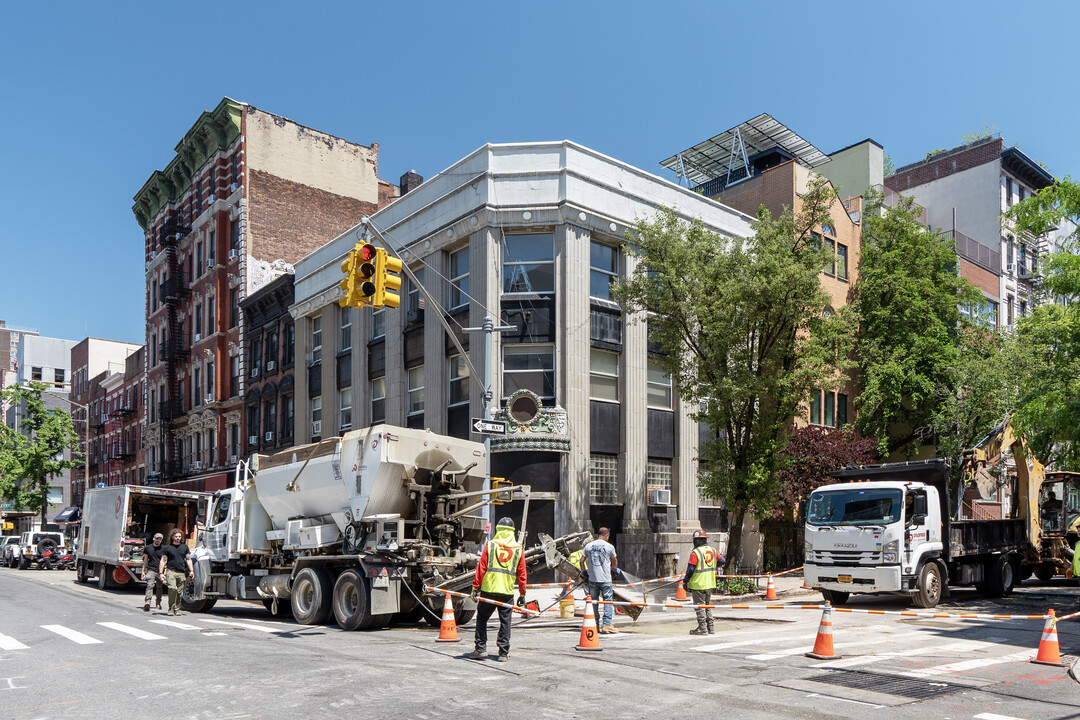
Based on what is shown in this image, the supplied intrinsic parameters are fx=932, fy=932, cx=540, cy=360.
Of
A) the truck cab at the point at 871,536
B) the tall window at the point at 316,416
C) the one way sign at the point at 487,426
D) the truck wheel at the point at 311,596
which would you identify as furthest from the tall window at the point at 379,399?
the truck cab at the point at 871,536

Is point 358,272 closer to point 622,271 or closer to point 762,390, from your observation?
point 762,390

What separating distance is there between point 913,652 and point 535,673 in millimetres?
5582

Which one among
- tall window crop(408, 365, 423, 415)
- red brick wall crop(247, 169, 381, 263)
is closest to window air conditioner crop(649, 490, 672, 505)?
tall window crop(408, 365, 423, 415)

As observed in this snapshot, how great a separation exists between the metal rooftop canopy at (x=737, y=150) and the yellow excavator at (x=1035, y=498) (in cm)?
2188

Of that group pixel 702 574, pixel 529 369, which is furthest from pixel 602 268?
pixel 702 574

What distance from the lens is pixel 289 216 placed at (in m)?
45.2

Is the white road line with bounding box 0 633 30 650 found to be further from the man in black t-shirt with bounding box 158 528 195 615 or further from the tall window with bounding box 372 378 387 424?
the tall window with bounding box 372 378 387 424

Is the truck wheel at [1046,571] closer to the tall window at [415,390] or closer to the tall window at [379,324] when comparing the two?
the tall window at [415,390]

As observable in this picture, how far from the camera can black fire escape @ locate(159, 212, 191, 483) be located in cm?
5000

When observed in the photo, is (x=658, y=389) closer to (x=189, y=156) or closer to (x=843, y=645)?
(x=843, y=645)

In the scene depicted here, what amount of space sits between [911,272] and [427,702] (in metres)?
31.8

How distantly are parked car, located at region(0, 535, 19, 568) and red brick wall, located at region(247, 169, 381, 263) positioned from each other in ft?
59.8

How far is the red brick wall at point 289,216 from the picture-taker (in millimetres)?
44094

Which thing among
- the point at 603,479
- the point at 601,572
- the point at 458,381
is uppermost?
the point at 458,381
